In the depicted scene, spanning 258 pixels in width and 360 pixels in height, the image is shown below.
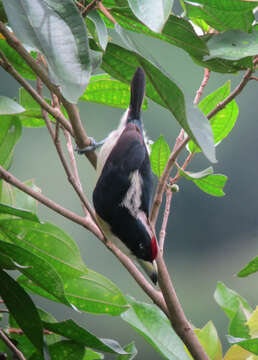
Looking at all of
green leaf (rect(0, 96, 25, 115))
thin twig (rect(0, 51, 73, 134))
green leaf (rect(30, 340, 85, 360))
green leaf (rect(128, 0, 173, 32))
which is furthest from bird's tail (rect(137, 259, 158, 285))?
green leaf (rect(128, 0, 173, 32))

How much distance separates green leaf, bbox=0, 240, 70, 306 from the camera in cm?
98

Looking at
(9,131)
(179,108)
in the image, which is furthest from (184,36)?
(9,131)

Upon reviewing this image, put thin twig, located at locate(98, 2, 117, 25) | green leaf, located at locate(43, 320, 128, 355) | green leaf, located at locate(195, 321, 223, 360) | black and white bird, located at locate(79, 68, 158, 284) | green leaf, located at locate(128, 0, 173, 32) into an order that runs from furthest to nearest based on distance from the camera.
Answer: black and white bird, located at locate(79, 68, 158, 284)
green leaf, located at locate(195, 321, 223, 360)
green leaf, located at locate(43, 320, 128, 355)
thin twig, located at locate(98, 2, 117, 25)
green leaf, located at locate(128, 0, 173, 32)

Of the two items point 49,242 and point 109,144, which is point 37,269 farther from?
point 109,144

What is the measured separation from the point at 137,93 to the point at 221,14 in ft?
1.19

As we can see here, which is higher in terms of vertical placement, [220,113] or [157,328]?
[220,113]

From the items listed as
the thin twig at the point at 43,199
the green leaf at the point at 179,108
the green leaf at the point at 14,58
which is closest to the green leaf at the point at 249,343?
the thin twig at the point at 43,199

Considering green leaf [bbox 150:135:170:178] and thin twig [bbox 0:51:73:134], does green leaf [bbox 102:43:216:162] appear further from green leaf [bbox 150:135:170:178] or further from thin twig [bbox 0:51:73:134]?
green leaf [bbox 150:135:170:178]

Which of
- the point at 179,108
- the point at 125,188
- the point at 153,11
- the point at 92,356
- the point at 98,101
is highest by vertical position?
the point at 153,11

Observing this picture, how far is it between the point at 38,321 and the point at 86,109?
243cm

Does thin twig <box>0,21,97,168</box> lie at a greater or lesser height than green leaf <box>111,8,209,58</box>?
lesser

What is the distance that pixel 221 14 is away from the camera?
97 cm

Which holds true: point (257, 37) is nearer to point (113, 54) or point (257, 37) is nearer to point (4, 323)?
point (113, 54)

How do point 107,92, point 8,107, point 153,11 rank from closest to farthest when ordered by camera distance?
point 153,11 < point 8,107 < point 107,92
